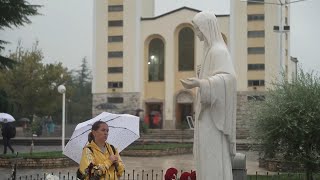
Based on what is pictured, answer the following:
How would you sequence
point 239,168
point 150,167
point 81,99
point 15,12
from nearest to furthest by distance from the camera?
point 239,168 < point 150,167 < point 15,12 < point 81,99

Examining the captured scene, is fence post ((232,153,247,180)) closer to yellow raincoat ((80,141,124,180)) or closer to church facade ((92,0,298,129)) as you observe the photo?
yellow raincoat ((80,141,124,180))

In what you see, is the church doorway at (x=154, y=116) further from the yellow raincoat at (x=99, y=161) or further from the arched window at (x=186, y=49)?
the yellow raincoat at (x=99, y=161)

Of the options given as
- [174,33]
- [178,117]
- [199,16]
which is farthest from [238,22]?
[199,16]

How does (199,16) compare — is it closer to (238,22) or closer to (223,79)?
(223,79)

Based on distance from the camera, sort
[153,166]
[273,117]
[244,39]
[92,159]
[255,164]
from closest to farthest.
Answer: [92,159] < [273,117] < [153,166] < [255,164] < [244,39]

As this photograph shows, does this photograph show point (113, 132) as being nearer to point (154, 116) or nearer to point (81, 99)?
point (154, 116)

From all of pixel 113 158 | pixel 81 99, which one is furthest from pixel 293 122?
pixel 81 99

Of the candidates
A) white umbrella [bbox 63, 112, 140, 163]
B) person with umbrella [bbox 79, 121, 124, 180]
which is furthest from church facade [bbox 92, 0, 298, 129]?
person with umbrella [bbox 79, 121, 124, 180]

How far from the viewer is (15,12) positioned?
75.8ft

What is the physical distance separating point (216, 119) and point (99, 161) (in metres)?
1.33

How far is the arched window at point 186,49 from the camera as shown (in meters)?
47.5

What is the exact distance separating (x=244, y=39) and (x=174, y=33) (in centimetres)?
665

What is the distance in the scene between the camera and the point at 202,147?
496 centimetres

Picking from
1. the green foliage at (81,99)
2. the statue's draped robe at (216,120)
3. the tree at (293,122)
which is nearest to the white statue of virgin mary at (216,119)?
the statue's draped robe at (216,120)
